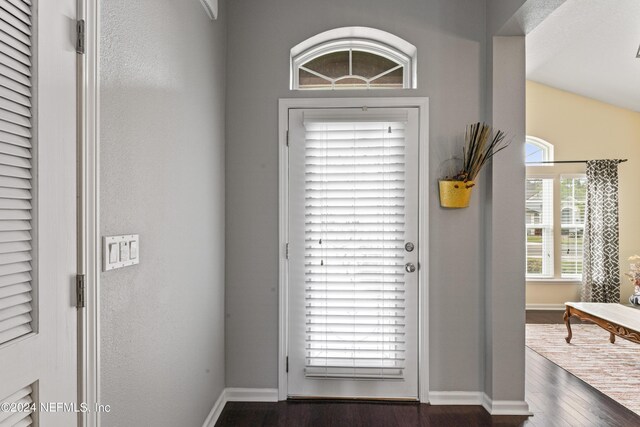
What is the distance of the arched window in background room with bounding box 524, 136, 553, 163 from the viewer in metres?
6.09

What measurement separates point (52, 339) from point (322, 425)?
191cm

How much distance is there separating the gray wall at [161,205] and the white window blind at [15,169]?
0.33 metres

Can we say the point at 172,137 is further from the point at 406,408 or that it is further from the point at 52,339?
the point at 406,408

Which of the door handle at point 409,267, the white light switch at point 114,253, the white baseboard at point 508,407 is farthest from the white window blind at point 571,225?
the white light switch at point 114,253

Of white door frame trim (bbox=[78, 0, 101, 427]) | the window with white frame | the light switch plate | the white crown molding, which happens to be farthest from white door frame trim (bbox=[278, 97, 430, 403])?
the window with white frame

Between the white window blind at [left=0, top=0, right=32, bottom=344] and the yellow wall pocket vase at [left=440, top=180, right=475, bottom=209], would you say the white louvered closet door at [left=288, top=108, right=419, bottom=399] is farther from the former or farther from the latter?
the white window blind at [left=0, top=0, right=32, bottom=344]

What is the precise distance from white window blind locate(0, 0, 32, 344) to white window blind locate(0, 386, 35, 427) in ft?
0.48

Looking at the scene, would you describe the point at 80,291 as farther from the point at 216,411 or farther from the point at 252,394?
the point at 252,394

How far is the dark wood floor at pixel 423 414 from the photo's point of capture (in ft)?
8.65

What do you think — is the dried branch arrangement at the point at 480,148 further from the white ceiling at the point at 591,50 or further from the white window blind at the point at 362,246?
the white ceiling at the point at 591,50

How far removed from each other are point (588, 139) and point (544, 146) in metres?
0.60

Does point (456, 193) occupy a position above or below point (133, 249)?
above

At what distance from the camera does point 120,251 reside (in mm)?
1456

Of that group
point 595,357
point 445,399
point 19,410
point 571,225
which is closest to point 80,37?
point 19,410
